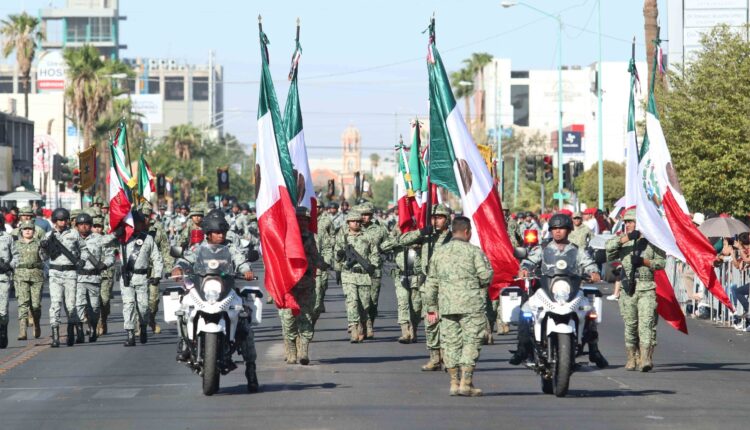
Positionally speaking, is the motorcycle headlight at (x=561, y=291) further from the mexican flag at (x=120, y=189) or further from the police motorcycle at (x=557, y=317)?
the mexican flag at (x=120, y=189)

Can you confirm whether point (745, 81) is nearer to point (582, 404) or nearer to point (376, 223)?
point (376, 223)

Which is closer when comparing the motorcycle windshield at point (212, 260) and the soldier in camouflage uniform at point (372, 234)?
the motorcycle windshield at point (212, 260)

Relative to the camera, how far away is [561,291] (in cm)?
1370

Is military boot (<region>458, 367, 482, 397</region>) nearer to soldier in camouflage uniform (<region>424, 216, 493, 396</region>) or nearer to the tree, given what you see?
soldier in camouflage uniform (<region>424, 216, 493, 396</region>)

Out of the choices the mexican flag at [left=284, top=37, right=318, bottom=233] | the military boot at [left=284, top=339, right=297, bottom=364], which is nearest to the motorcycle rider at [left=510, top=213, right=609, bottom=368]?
the military boot at [left=284, top=339, right=297, bottom=364]

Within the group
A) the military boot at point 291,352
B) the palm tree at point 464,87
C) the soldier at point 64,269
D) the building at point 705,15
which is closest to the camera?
the military boot at point 291,352

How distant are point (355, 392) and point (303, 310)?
246 centimetres

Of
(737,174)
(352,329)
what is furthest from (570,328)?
(737,174)

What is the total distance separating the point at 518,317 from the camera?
47.2 ft

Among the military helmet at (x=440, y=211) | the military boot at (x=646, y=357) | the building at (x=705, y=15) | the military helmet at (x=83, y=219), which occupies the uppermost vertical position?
the building at (x=705, y=15)

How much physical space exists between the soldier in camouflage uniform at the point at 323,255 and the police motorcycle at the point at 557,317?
4.09 m

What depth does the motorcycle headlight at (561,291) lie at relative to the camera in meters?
13.7

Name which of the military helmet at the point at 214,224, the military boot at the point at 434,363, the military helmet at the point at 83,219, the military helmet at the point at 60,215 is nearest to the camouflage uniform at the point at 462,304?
the military helmet at the point at 214,224

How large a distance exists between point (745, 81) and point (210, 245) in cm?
2486
